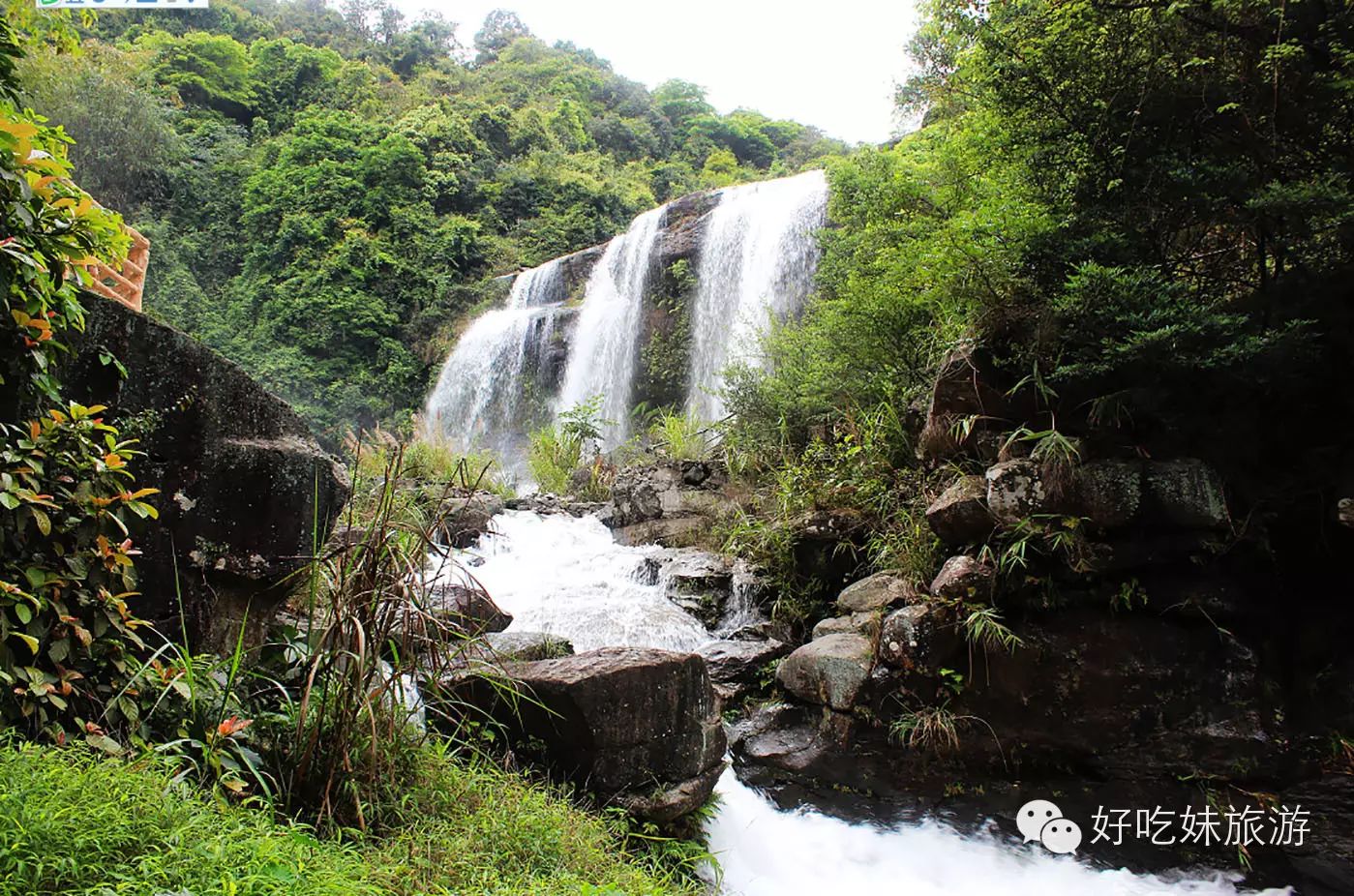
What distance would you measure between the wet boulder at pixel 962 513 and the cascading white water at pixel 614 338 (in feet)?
32.3

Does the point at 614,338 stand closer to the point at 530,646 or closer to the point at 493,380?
the point at 493,380

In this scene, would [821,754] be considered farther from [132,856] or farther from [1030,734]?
[132,856]

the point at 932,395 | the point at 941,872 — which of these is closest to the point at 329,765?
the point at 941,872

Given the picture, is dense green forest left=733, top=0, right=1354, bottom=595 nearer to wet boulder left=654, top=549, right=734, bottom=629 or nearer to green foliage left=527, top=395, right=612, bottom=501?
wet boulder left=654, top=549, right=734, bottom=629

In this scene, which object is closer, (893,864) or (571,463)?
(893,864)

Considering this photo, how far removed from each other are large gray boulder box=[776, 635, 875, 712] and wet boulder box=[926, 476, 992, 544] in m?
0.85

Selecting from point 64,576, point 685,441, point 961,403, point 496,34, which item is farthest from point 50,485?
point 496,34

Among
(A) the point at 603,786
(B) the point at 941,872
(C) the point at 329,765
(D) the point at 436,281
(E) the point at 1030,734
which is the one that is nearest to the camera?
(C) the point at 329,765

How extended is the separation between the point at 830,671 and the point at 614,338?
1151cm

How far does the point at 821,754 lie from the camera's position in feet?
14.1

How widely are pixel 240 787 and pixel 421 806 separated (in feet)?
1.76

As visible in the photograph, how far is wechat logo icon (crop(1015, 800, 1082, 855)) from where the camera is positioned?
3.64 metres

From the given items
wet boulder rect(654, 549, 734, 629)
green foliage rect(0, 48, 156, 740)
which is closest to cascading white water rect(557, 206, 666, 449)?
wet boulder rect(654, 549, 734, 629)

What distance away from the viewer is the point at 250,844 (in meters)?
1.72
